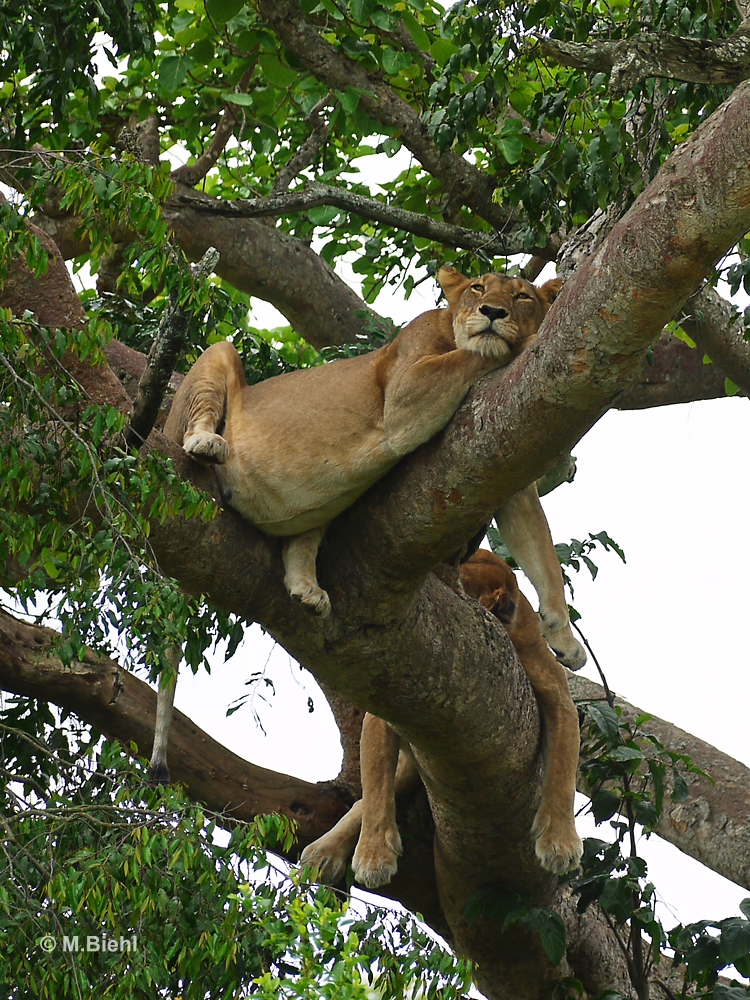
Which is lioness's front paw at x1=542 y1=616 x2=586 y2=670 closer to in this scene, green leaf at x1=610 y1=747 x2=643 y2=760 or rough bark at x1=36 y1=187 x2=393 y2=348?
green leaf at x1=610 y1=747 x2=643 y2=760

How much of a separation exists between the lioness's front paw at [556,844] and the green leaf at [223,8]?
14.0ft

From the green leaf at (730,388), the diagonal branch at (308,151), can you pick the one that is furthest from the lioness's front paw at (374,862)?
the green leaf at (730,388)

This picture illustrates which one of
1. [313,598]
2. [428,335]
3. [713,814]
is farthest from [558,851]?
[428,335]

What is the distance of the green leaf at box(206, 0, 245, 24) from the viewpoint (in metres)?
6.39

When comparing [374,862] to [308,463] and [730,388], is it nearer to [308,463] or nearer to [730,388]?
[308,463]

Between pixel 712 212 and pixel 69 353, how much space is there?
2057mm

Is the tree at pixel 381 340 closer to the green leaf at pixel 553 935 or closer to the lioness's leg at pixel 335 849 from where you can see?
the green leaf at pixel 553 935

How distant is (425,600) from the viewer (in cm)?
488

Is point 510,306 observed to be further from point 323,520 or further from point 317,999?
point 317,999

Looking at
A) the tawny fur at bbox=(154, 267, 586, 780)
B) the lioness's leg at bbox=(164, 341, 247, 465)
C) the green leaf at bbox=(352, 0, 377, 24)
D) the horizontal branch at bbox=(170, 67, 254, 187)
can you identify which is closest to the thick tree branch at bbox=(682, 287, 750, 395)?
the tawny fur at bbox=(154, 267, 586, 780)

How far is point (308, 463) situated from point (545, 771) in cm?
197

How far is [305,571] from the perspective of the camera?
4582 millimetres

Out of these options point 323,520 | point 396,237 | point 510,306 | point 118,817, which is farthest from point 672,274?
point 396,237

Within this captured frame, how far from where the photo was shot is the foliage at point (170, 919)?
9.91 feet
